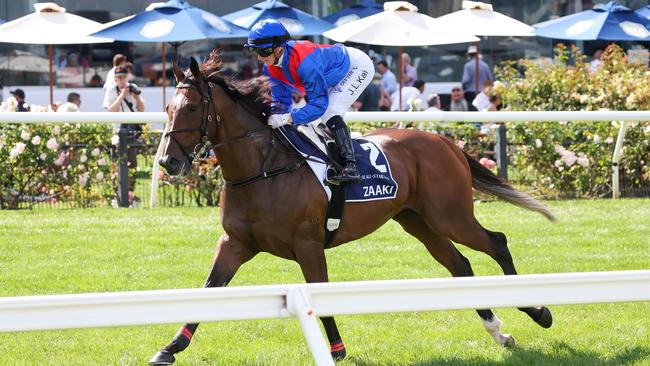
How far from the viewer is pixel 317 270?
5047mm

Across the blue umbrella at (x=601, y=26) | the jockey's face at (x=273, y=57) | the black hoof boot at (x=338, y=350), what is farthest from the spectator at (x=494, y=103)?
the black hoof boot at (x=338, y=350)

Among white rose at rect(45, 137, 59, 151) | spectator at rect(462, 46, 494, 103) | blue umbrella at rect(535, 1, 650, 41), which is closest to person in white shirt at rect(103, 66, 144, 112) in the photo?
white rose at rect(45, 137, 59, 151)

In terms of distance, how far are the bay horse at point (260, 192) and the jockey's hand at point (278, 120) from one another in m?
0.03

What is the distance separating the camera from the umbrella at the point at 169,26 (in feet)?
42.4

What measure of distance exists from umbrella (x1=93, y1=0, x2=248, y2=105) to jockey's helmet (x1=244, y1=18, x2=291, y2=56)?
7834 mm

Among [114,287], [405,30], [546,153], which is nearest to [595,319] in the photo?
[114,287]

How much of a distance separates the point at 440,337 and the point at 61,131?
5.28 meters

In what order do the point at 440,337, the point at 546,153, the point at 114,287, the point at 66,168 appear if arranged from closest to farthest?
the point at 440,337, the point at 114,287, the point at 66,168, the point at 546,153

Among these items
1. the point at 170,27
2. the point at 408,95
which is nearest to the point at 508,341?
the point at 170,27

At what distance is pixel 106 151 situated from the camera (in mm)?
9758

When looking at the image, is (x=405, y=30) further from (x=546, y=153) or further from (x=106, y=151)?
(x=106, y=151)

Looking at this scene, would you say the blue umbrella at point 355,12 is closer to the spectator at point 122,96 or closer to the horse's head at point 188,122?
the spectator at point 122,96

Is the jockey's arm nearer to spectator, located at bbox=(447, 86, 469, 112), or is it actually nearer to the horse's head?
the horse's head

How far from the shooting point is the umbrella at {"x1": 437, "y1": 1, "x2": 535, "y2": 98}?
13.8 m
